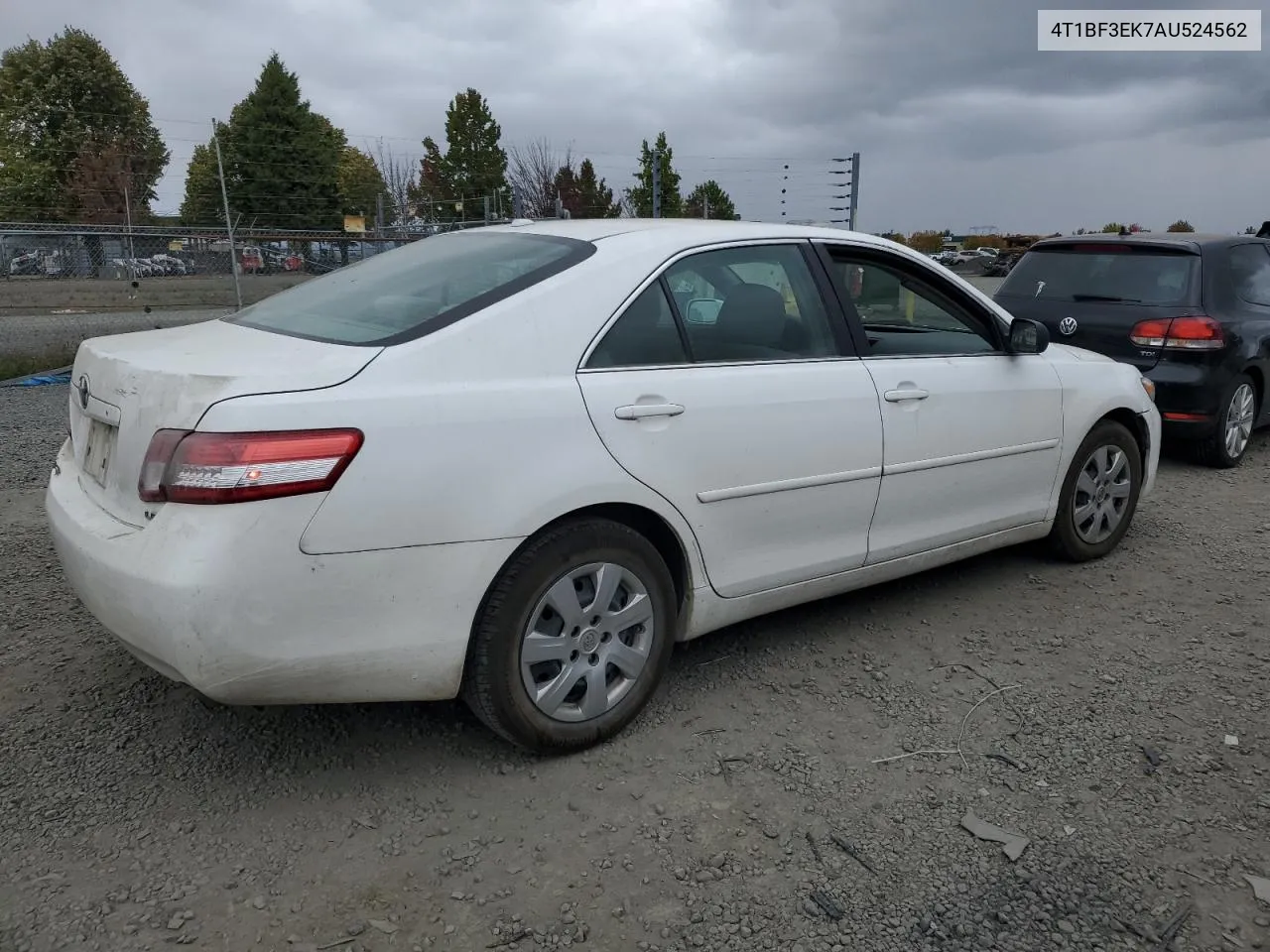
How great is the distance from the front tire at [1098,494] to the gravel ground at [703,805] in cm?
71

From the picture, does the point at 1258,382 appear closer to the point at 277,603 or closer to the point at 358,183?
the point at 277,603

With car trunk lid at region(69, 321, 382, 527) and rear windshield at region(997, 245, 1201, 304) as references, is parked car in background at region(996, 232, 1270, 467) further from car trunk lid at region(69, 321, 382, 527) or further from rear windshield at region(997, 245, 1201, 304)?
car trunk lid at region(69, 321, 382, 527)

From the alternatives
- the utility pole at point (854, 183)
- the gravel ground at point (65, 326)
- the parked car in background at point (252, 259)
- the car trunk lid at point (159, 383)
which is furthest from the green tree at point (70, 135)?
the car trunk lid at point (159, 383)

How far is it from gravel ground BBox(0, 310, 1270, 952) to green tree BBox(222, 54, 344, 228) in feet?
81.0

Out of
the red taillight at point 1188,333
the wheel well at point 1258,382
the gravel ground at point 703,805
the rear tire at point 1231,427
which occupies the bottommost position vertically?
the gravel ground at point 703,805

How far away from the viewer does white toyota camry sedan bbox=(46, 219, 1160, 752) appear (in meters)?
2.45

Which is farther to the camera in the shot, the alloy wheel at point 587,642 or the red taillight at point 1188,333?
the red taillight at point 1188,333

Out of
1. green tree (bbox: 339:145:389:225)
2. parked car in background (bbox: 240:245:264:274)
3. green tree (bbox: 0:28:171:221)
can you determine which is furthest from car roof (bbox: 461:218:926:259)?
green tree (bbox: 339:145:389:225)

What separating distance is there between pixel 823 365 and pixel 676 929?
77.1 inches

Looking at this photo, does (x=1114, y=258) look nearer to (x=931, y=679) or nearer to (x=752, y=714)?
(x=931, y=679)

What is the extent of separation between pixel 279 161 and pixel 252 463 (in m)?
43.5

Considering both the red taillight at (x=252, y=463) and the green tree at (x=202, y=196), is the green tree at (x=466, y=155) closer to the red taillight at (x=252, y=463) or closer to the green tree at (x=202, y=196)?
the green tree at (x=202, y=196)

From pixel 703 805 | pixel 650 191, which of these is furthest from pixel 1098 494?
pixel 650 191

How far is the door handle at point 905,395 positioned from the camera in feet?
11.9
